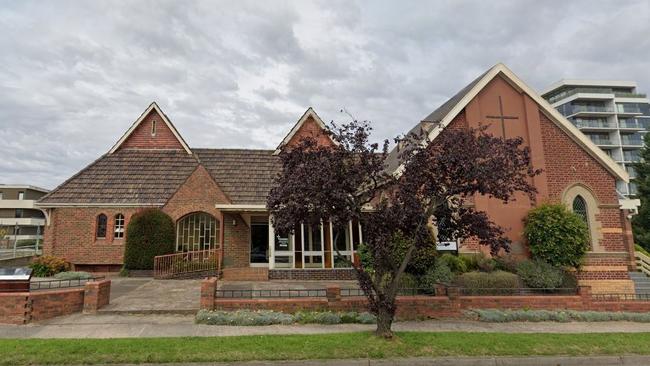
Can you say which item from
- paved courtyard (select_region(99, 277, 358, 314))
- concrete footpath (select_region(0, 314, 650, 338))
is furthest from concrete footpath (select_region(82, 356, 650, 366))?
paved courtyard (select_region(99, 277, 358, 314))

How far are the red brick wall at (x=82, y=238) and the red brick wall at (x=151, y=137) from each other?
191 inches

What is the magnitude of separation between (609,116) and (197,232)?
7700 cm

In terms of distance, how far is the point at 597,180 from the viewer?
671 inches

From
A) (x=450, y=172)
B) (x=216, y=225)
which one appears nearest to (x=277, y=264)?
(x=216, y=225)

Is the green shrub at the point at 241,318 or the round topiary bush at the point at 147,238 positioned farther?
the round topiary bush at the point at 147,238

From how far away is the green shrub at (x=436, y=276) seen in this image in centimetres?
1274

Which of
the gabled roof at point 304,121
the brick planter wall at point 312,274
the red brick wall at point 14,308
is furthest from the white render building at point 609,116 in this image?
the red brick wall at point 14,308

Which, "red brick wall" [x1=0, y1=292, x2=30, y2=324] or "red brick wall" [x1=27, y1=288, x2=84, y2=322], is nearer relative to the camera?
"red brick wall" [x1=0, y1=292, x2=30, y2=324]

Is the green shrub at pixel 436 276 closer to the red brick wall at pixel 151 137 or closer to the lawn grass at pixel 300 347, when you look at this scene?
the lawn grass at pixel 300 347

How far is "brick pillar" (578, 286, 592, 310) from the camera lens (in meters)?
11.5

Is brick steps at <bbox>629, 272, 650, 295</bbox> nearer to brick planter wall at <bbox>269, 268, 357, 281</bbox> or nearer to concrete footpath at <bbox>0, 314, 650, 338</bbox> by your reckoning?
concrete footpath at <bbox>0, 314, 650, 338</bbox>

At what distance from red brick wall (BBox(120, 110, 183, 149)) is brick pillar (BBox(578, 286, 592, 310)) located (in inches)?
796

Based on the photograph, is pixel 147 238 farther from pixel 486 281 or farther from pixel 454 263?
pixel 486 281

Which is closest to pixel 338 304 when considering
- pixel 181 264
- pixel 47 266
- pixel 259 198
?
pixel 181 264
